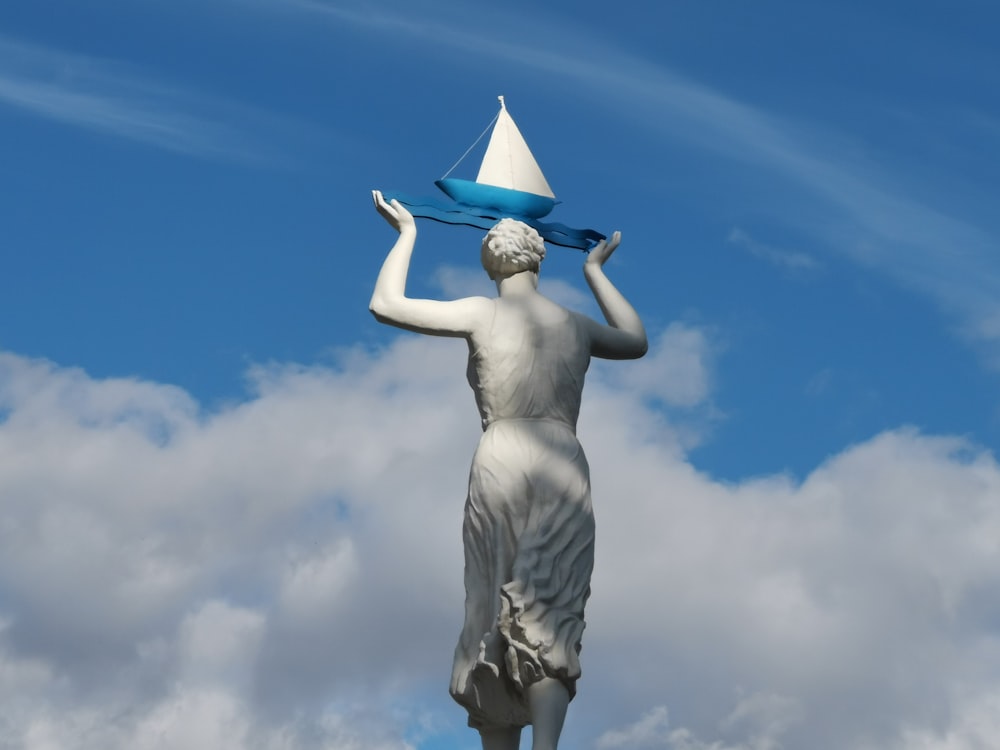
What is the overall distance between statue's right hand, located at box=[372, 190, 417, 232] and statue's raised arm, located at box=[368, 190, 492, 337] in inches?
11.6

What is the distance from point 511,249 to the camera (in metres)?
11.3

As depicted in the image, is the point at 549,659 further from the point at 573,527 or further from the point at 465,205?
the point at 465,205

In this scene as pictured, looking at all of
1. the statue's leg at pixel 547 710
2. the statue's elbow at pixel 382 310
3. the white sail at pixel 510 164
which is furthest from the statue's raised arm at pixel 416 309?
the statue's leg at pixel 547 710

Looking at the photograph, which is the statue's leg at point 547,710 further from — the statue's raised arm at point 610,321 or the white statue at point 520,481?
the statue's raised arm at point 610,321

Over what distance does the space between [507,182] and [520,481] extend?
245 centimetres

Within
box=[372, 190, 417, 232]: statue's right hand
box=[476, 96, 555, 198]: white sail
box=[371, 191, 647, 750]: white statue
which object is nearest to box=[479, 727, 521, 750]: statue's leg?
box=[371, 191, 647, 750]: white statue

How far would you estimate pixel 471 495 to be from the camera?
35.2ft

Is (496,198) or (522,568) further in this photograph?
(496,198)

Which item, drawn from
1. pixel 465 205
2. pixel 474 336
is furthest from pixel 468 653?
pixel 465 205

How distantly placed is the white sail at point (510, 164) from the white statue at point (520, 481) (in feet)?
1.89

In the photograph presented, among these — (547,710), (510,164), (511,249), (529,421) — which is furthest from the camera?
(510,164)

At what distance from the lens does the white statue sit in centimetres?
1023

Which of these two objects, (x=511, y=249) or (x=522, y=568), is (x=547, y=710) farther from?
(x=511, y=249)

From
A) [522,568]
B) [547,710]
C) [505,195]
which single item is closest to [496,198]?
[505,195]
